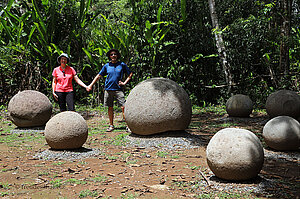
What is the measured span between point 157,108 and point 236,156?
3.02 meters

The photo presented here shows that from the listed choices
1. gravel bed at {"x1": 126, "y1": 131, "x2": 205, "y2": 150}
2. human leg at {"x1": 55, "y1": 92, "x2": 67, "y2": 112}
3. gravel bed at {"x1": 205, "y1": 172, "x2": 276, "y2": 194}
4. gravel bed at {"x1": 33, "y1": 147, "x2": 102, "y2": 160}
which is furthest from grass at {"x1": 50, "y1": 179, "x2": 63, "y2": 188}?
human leg at {"x1": 55, "y1": 92, "x2": 67, "y2": 112}

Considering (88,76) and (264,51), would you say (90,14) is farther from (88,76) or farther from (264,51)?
(264,51)

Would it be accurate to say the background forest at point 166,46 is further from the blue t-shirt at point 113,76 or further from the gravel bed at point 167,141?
the gravel bed at point 167,141

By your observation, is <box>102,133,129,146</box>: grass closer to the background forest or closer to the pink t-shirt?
the pink t-shirt

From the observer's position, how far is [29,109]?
28.3 feet

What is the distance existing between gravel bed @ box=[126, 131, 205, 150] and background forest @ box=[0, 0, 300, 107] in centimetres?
609

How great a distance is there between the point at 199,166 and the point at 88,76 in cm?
1050

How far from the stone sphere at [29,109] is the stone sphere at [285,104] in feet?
Result: 23.4

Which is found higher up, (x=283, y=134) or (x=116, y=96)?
(x=116, y=96)

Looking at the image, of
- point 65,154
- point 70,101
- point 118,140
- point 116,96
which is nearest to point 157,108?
point 118,140

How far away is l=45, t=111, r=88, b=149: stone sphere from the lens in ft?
19.1

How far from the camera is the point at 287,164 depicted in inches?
202

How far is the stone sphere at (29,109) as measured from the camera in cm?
860

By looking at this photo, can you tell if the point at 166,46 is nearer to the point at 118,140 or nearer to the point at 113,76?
the point at 113,76
